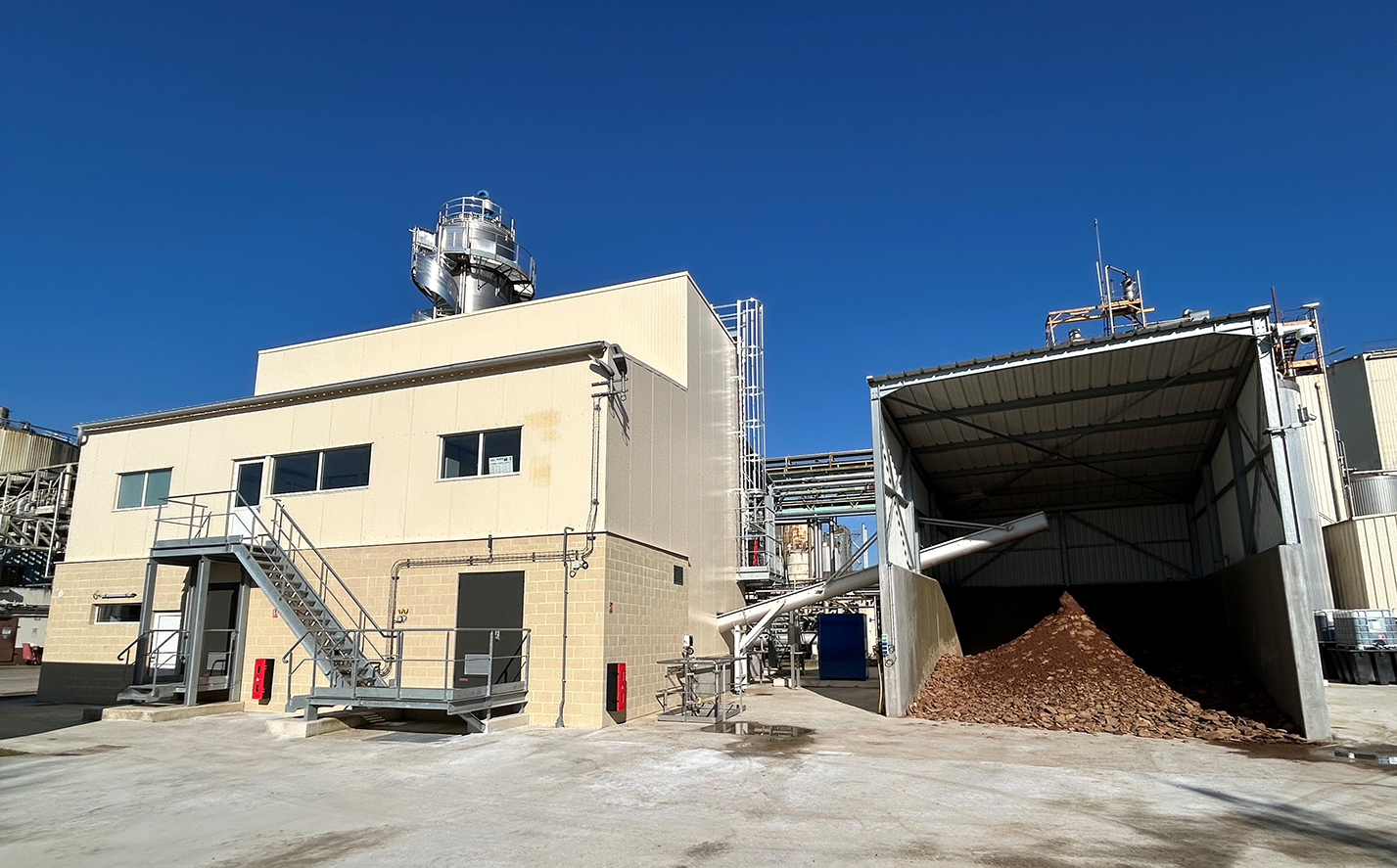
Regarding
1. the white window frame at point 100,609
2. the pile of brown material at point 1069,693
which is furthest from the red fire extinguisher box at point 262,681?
the pile of brown material at point 1069,693

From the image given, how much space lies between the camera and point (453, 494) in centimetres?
1667

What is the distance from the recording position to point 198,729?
1503cm

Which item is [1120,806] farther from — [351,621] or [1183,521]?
[1183,521]

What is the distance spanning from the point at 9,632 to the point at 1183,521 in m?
49.1

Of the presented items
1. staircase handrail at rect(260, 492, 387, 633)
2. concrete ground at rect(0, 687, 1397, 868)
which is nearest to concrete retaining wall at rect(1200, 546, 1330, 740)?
concrete ground at rect(0, 687, 1397, 868)

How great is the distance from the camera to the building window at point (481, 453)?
654 inches

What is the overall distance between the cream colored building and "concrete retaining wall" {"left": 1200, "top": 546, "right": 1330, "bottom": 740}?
37.5ft

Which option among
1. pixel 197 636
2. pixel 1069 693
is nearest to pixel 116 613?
pixel 197 636

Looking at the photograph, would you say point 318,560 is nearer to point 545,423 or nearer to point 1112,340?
point 545,423

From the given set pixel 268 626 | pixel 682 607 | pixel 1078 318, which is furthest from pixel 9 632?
pixel 1078 318

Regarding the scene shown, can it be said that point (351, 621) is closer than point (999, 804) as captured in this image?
No

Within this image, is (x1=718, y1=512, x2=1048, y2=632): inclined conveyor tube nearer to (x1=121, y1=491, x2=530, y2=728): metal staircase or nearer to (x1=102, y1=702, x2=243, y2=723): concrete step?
(x1=121, y1=491, x2=530, y2=728): metal staircase

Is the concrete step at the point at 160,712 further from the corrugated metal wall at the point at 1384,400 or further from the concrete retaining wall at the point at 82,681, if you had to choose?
the corrugated metal wall at the point at 1384,400

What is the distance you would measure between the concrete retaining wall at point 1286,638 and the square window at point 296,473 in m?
19.4
